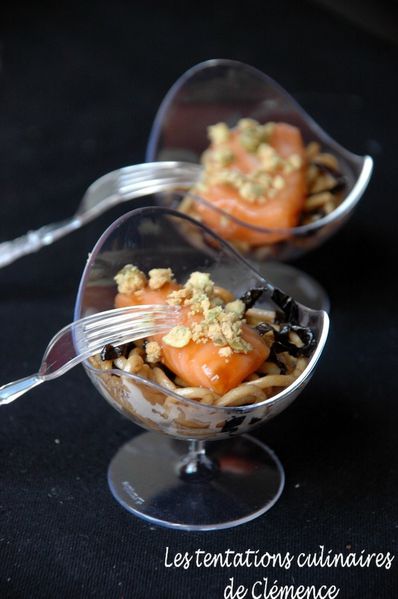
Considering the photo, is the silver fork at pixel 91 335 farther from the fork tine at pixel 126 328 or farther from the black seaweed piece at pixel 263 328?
the black seaweed piece at pixel 263 328

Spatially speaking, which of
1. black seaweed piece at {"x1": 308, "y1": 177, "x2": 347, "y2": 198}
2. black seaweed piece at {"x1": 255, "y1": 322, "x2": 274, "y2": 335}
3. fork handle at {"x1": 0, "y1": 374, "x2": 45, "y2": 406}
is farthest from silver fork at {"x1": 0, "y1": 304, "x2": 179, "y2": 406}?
black seaweed piece at {"x1": 308, "y1": 177, "x2": 347, "y2": 198}

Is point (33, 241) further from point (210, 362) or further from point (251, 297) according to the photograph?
point (210, 362)

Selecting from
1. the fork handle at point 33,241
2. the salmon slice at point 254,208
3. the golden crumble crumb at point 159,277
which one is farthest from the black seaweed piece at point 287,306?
the fork handle at point 33,241

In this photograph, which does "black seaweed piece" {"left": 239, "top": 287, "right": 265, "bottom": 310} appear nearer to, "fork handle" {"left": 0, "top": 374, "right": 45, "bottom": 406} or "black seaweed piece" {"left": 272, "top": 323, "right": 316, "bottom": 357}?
"black seaweed piece" {"left": 272, "top": 323, "right": 316, "bottom": 357}

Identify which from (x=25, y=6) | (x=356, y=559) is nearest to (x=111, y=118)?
(x=25, y=6)

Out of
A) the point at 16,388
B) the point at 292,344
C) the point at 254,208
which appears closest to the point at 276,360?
the point at 292,344

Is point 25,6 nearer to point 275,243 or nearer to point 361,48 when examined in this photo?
point 361,48
